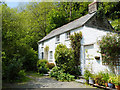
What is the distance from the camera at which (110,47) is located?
8242 mm

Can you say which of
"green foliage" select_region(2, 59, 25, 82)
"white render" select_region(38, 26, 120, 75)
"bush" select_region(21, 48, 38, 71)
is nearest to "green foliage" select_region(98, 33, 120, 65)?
"white render" select_region(38, 26, 120, 75)

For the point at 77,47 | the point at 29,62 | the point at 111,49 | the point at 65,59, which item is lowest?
the point at 29,62

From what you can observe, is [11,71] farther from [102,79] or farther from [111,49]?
[111,49]

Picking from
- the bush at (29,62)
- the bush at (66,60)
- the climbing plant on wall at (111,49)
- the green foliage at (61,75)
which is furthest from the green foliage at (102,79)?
the bush at (29,62)

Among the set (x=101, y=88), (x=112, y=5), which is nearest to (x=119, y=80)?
(x=101, y=88)

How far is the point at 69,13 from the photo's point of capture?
28.2 metres

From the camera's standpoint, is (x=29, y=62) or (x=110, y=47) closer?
Result: (x=110, y=47)

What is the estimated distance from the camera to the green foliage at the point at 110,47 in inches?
316

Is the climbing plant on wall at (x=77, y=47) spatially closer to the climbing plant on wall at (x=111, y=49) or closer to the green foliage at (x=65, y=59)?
the green foliage at (x=65, y=59)

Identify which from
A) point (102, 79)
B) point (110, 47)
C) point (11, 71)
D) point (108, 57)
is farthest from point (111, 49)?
point (11, 71)

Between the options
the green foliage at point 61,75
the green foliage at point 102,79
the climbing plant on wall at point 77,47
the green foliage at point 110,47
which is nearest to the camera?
the green foliage at point 102,79

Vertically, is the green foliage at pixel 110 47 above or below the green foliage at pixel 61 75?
above

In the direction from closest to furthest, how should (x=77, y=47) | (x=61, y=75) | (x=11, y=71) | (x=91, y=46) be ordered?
(x=11, y=71) → (x=91, y=46) → (x=61, y=75) → (x=77, y=47)

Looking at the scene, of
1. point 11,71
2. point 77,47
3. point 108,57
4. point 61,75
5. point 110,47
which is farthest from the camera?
point 77,47
